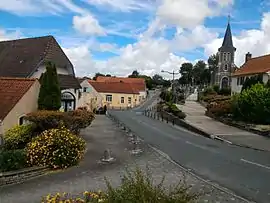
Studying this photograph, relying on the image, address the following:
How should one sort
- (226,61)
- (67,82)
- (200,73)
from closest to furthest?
1. (67,82)
2. (226,61)
3. (200,73)

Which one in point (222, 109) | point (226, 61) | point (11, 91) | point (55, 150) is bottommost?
point (55, 150)

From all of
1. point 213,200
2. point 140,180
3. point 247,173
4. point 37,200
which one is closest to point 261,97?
point 247,173

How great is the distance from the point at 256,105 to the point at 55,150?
66.7 ft

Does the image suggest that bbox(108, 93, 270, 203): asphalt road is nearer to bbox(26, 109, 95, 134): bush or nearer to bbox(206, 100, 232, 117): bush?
bbox(26, 109, 95, 134): bush

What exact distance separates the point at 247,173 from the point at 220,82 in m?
70.8

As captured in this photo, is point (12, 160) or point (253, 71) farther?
point (253, 71)

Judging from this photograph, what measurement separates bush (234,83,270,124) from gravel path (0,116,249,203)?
14.3 metres

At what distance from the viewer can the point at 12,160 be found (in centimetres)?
1509

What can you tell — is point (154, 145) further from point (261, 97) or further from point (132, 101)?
point (132, 101)

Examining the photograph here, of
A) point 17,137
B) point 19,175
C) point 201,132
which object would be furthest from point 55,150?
point 201,132

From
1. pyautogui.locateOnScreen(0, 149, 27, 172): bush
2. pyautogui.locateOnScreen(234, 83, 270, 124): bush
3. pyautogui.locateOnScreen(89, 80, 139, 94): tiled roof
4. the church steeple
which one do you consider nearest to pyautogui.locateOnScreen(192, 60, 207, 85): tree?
the church steeple

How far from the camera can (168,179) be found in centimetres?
1350

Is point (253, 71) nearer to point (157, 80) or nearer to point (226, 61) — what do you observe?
point (226, 61)

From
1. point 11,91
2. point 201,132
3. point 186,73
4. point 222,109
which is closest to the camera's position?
point 11,91
